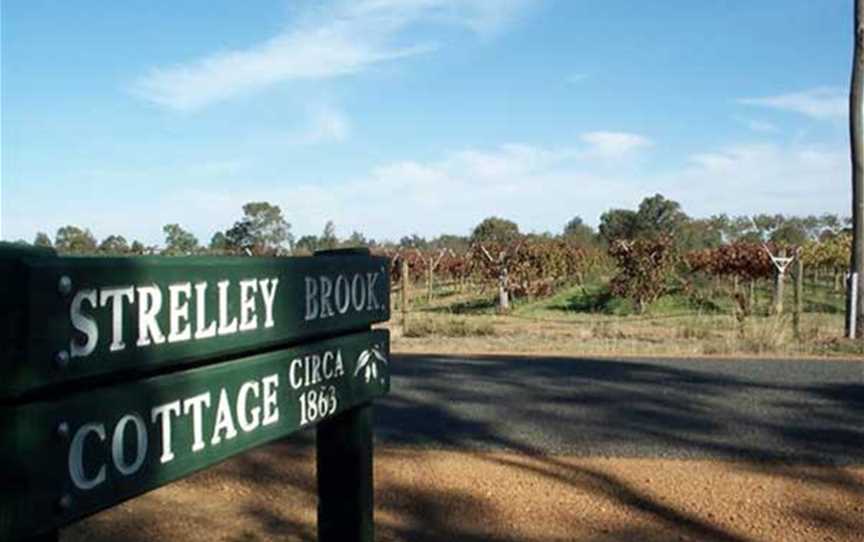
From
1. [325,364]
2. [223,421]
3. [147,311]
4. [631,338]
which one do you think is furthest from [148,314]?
[631,338]

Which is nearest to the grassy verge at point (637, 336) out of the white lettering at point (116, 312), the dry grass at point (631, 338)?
the dry grass at point (631, 338)

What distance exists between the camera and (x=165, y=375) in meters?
2.00

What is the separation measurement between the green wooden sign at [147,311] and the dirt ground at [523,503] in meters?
2.68

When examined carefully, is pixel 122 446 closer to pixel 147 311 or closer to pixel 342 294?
pixel 147 311

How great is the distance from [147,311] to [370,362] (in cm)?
128

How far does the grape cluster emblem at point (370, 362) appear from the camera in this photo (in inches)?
119

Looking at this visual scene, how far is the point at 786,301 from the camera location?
34.2 meters

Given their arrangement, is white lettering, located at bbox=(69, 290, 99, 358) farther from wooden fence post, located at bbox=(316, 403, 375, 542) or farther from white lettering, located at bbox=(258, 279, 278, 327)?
wooden fence post, located at bbox=(316, 403, 375, 542)

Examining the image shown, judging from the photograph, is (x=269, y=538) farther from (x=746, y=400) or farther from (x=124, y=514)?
(x=746, y=400)

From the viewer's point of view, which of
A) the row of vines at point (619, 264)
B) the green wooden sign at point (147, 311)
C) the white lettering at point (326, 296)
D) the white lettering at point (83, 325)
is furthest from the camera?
the row of vines at point (619, 264)

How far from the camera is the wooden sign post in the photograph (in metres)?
1.58

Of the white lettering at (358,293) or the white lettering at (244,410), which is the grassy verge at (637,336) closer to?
the white lettering at (358,293)

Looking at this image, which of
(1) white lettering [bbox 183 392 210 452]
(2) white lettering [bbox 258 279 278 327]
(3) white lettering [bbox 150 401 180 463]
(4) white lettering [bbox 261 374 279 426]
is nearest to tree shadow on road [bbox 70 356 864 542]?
(4) white lettering [bbox 261 374 279 426]

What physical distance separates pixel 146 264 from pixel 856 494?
16.3 ft
